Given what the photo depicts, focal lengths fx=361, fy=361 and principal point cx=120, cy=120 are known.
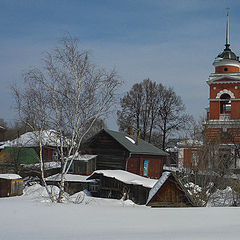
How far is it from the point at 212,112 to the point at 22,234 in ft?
106

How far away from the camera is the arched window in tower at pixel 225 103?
36.2m

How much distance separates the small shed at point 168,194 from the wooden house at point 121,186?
7.05 meters

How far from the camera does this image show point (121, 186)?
78.3ft

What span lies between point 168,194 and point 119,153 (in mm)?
16095

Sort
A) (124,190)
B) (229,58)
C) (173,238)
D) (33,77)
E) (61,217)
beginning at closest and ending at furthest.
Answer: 1. (173,238)
2. (61,217)
3. (33,77)
4. (124,190)
5. (229,58)

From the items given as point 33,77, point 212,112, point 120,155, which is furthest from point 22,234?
point 212,112

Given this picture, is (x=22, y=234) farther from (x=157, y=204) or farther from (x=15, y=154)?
(x=15, y=154)

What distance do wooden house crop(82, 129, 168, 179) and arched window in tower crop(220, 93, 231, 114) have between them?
354 inches

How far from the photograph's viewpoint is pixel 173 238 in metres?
5.73

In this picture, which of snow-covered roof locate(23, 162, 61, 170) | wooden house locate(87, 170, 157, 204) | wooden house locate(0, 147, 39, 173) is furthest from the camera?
wooden house locate(0, 147, 39, 173)

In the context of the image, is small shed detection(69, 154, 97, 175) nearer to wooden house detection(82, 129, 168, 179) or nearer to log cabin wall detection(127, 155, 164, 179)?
wooden house detection(82, 129, 168, 179)

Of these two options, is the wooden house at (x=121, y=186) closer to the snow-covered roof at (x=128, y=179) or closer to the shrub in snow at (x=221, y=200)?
the snow-covered roof at (x=128, y=179)

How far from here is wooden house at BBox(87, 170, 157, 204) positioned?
22969mm

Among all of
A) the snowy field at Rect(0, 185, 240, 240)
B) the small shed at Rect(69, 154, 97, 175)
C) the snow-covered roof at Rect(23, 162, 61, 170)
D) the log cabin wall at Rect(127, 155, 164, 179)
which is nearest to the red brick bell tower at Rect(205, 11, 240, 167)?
the log cabin wall at Rect(127, 155, 164, 179)
